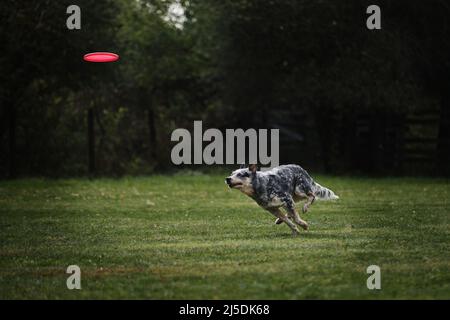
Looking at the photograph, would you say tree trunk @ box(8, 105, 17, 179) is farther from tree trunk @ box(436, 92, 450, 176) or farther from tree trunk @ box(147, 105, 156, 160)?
tree trunk @ box(436, 92, 450, 176)

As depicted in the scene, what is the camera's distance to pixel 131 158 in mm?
30984

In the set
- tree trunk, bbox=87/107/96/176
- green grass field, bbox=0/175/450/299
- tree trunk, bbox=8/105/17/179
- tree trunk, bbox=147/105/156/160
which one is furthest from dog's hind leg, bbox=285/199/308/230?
tree trunk, bbox=147/105/156/160

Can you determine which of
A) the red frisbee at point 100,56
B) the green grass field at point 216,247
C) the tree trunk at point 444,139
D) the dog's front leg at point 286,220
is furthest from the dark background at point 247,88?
the dog's front leg at point 286,220

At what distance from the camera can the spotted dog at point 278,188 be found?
42.3ft

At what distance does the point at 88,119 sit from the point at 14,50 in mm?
4286

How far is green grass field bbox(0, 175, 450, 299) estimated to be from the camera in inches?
351

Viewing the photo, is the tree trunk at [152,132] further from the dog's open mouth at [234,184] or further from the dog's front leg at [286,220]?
the dog's open mouth at [234,184]

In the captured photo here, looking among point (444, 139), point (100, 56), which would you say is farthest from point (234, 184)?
point (444, 139)

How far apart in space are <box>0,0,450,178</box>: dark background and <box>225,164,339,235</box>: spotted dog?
549 inches

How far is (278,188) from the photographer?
1323 centimetres
